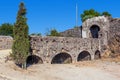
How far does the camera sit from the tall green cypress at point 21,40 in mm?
19469

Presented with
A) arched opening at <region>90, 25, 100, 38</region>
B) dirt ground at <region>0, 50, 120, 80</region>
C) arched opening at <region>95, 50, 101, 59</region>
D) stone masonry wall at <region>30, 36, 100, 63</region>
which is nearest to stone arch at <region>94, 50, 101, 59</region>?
arched opening at <region>95, 50, 101, 59</region>

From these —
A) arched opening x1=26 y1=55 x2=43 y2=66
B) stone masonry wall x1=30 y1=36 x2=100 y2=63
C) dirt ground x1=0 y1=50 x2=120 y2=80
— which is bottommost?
dirt ground x1=0 y1=50 x2=120 y2=80

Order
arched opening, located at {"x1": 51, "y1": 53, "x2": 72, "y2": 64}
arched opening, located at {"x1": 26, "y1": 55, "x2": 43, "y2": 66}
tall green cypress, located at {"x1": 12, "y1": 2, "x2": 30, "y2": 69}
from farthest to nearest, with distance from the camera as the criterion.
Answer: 1. arched opening, located at {"x1": 51, "y1": 53, "x2": 72, "y2": 64}
2. arched opening, located at {"x1": 26, "y1": 55, "x2": 43, "y2": 66}
3. tall green cypress, located at {"x1": 12, "y1": 2, "x2": 30, "y2": 69}

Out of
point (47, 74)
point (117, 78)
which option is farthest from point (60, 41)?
point (117, 78)

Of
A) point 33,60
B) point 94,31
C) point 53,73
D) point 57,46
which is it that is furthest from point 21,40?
point 94,31

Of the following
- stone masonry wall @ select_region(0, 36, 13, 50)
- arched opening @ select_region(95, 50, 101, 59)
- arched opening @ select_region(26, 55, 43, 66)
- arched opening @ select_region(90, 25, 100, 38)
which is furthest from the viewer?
arched opening @ select_region(90, 25, 100, 38)

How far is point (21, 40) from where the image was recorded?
1952 cm

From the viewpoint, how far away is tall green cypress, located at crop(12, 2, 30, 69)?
19469 millimetres

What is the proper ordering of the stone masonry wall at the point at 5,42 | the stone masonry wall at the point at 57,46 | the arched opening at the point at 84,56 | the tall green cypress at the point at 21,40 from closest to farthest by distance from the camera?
the tall green cypress at the point at 21,40 < the stone masonry wall at the point at 57,46 < the stone masonry wall at the point at 5,42 < the arched opening at the point at 84,56

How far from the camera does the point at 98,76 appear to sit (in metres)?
18.5

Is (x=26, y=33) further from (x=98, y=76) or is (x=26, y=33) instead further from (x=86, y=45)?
(x=86, y=45)

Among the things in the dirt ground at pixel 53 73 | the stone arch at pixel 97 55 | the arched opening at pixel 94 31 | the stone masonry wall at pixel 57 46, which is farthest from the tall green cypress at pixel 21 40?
the arched opening at pixel 94 31

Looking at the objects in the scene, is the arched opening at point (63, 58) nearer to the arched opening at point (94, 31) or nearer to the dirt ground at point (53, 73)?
the dirt ground at point (53, 73)

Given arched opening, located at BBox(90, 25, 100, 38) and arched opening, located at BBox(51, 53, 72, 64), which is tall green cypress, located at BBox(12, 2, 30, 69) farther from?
arched opening, located at BBox(90, 25, 100, 38)
